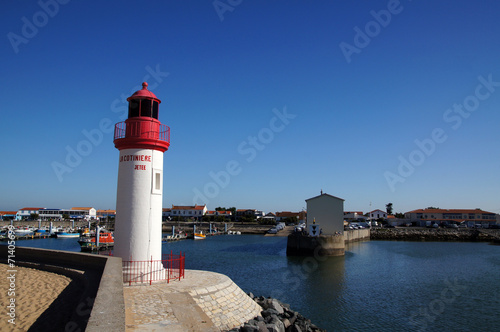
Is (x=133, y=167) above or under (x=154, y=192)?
above

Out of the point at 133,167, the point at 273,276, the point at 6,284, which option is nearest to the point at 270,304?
the point at 133,167

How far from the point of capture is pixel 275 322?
11.7 metres

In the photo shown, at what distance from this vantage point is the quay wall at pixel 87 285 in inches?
234

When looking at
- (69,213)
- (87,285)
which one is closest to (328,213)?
(87,285)

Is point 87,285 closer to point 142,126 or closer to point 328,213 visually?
point 142,126

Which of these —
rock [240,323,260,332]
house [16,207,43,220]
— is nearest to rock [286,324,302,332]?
rock [240,323,260,332]

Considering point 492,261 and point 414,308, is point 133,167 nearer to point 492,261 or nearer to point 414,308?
point 414,308

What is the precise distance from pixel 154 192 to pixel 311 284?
55.0 ft

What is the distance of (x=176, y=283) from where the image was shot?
11914mm

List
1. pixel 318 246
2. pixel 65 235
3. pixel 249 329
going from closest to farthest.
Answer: pixel 249 329 < pixel 318 246 < pixel 65 235

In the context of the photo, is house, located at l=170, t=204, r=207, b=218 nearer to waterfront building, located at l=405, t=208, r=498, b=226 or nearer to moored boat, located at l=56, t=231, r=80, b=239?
moored boat, located at l=56, t=231, r=80, b=239

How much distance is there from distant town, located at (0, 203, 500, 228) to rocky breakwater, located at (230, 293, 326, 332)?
78.1 metres

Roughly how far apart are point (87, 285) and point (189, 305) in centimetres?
351

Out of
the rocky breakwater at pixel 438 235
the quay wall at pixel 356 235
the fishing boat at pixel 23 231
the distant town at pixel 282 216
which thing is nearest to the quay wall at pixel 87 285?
the quay wall at pixel 356 235
